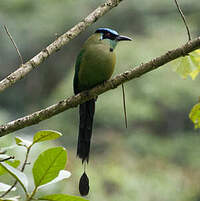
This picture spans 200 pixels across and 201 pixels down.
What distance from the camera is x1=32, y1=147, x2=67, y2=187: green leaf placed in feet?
3.63

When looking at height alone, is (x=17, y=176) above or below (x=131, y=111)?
below

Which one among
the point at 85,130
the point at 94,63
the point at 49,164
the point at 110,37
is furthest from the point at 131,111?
the point at 49,164

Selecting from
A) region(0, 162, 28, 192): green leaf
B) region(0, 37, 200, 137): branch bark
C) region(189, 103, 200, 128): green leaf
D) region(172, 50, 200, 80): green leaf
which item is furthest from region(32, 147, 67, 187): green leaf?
region(172, 50, 200, 80): green leaf

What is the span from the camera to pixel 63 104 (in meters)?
1.66

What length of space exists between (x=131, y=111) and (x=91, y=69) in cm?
690

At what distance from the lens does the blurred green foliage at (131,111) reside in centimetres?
808

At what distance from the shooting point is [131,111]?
9.12 metres

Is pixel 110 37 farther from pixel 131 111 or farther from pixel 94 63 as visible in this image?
pixel 131 111

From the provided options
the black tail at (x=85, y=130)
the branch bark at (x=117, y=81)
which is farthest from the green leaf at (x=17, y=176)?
the black tail at (x=85, y=130)

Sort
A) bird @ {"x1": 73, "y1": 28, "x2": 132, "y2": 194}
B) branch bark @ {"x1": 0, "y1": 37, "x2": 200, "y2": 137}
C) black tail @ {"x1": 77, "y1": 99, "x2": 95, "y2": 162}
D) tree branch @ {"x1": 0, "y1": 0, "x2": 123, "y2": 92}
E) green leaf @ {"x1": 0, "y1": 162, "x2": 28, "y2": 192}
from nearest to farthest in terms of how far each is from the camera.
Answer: green leaf @ {"x1": 0, "y1": 162, "x2": 28, "y2": 192}, branch bark @ {"x1": 0, "y1": 37, "x2": 200, "y2": 137}, tree branch @ {"x1": 0, "y1": 0, "x2": 123, "y2": 92}, black tail @ {"x1": 77, "y1": 99, "x2": 95, "y2": 162}, bird @ {"x1": 73, "y1": 28, "x2": 132, "y2": 194}

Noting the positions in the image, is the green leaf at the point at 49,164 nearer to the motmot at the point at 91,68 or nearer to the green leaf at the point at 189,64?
the green leaf at the point at 189,64

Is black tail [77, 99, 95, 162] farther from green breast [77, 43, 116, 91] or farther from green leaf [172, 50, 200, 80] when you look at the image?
green leaf [172, 50, 200, 80]

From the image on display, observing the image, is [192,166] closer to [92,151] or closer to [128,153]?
[128,153]

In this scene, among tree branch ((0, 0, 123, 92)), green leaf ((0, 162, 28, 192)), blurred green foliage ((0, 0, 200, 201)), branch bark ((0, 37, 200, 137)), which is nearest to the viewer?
green leaf ((0, 162, 28, 192))
